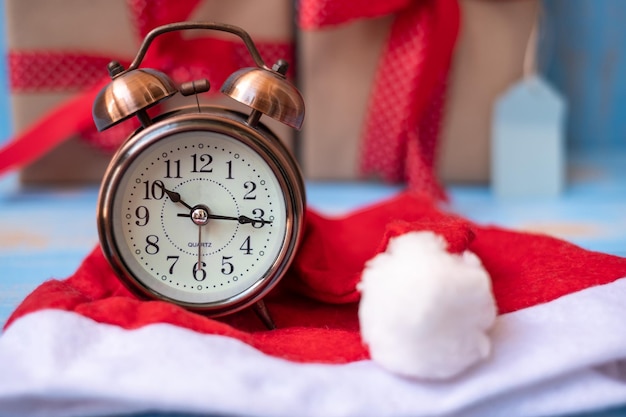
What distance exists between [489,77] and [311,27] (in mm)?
313

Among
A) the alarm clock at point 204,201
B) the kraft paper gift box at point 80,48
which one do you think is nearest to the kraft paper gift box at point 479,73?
the kraft paper gift box at point 80,48

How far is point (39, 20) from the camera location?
1.20 m

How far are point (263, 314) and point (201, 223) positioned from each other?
0.11m

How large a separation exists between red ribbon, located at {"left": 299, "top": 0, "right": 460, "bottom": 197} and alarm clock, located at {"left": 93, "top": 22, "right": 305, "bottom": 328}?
478 mm

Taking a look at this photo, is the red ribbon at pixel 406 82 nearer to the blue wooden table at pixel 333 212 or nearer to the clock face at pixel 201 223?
the blue wooden table at pixel 333 212

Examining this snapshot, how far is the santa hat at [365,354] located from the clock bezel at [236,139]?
0.12ft

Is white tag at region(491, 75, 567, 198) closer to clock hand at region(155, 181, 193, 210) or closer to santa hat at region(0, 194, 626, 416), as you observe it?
santa hat at region(0, 194, 626, 416)

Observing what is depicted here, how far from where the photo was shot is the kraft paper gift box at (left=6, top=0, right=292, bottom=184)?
120cm

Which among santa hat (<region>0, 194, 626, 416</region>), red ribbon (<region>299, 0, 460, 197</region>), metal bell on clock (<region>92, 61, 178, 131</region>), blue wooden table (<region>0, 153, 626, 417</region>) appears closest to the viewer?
santa hat (<region>0, 194, 626, 416</region>)

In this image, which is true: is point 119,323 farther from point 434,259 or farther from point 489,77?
point 489,77

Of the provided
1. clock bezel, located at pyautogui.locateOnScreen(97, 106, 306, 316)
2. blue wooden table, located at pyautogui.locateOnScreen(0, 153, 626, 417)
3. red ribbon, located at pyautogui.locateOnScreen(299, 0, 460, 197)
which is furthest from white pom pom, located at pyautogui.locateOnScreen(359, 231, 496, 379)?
red ribbon, located at pyautogui.locateOnScreen(299, 0, 460, 197)

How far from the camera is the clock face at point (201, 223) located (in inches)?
27.0

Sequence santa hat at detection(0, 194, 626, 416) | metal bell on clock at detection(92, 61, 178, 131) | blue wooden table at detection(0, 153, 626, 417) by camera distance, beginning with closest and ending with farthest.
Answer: santa hat at detection(0, 194, 626, 416) < metal bell on clock at detection(92, 61, 178, 131) < blue wooden table at detection(0, 153, 626, 417)

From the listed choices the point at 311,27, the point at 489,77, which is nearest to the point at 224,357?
the point at 311,27
